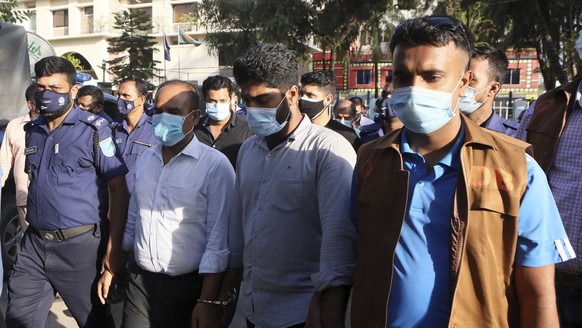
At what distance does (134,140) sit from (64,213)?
2289mm

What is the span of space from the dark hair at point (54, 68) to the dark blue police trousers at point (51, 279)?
105cm

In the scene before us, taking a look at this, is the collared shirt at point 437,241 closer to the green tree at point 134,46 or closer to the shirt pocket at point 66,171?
the shirt pocket at point 66,171

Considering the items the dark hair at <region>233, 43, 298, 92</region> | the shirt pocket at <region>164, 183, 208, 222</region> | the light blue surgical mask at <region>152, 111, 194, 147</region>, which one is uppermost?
the dark hair at <region>233, 43, 298, 92</region>

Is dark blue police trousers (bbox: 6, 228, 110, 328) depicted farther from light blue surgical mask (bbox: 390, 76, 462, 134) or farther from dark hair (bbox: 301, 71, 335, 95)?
dark hair (bbox: 301, 71, 335, 95)

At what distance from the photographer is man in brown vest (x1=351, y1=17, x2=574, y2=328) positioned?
160 cm

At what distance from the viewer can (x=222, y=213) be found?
2.75 metres

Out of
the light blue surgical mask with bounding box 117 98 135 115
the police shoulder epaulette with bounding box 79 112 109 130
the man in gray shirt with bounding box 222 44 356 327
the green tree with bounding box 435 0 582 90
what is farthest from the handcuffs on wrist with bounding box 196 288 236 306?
the green tree with bounding box 435 0 582 90

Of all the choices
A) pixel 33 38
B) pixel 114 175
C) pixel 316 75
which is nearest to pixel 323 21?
pixel 33 38

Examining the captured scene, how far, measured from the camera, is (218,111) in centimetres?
492

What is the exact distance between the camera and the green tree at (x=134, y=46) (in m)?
38.1

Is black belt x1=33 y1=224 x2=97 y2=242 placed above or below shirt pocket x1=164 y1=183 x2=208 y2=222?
below

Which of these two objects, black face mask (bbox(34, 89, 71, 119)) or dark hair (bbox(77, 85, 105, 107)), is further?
dark hair (bbox(77, 85, 105, 107))

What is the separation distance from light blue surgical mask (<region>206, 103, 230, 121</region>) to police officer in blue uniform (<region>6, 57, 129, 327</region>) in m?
1.53

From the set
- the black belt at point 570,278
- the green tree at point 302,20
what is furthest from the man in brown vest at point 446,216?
the green tree at point 302,20
